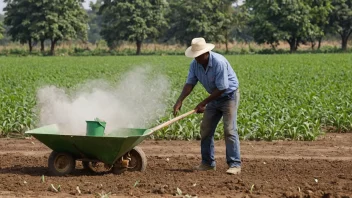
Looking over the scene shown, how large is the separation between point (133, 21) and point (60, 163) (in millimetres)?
71757

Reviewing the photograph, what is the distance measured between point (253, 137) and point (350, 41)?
3516 inches

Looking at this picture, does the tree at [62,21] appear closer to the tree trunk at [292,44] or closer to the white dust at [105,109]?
the tree trunk at [292,44]

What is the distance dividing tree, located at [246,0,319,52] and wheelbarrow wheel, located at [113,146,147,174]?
6290cm

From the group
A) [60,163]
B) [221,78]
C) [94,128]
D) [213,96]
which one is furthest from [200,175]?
[60,163]

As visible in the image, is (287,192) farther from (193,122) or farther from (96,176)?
(193,122)

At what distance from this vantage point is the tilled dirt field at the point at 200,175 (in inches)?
295

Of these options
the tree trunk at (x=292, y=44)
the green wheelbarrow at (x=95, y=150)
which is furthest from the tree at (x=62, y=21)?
the green wheelbarrow at (x=95, y=150)

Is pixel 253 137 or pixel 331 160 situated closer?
pixel 331 160

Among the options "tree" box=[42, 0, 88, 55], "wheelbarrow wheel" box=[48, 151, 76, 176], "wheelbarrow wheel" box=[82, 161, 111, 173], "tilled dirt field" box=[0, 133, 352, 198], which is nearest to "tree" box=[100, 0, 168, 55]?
"tree" box=[42, 0, 88, 55]

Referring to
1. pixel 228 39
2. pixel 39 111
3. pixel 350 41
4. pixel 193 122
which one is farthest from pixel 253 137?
pixel 350 41

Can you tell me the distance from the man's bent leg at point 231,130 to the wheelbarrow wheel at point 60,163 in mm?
2132

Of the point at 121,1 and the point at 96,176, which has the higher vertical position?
the point at 121,1

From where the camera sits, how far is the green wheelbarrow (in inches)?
321

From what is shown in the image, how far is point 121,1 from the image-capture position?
82.5m
